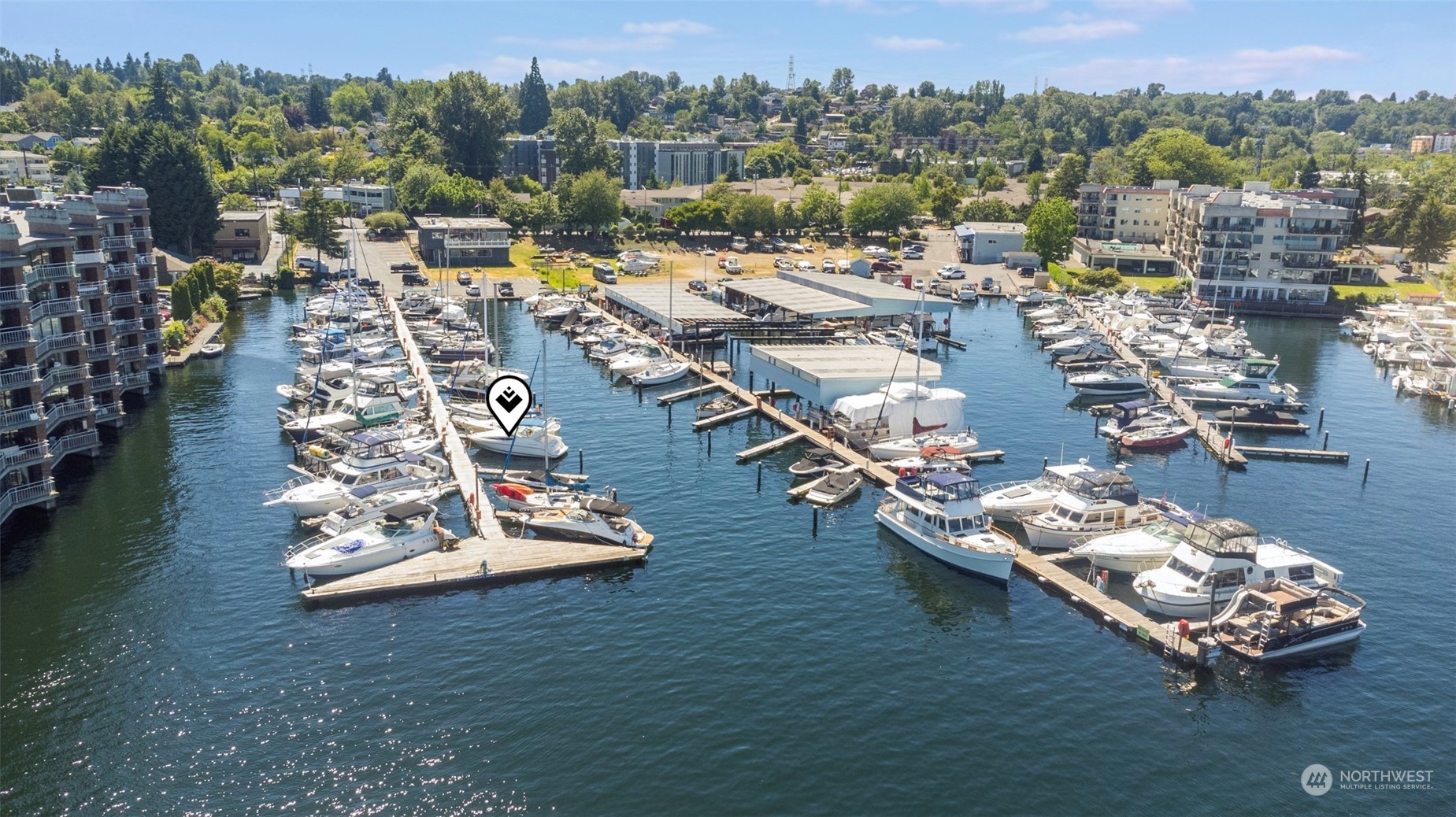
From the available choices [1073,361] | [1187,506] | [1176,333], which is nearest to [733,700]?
[1187,506]

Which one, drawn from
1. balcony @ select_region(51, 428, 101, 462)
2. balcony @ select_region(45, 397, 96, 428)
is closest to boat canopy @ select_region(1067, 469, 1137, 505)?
balcony @ select_region(45, 397, 96, 428)

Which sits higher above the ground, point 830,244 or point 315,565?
point 830,244

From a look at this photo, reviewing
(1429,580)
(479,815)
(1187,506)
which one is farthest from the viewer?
(1187,506)

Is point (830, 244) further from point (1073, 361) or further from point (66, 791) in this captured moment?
point (66, 791)

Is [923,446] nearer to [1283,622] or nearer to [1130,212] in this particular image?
[1283,622]

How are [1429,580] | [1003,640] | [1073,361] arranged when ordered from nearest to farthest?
1. [1003,640]
2. [1429,580]
3. [1073,361]

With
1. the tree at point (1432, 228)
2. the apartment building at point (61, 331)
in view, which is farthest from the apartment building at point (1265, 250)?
the apartment building at point (61, 331)

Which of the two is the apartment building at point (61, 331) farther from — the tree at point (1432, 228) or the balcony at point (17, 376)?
the tree at point (1432, 228)

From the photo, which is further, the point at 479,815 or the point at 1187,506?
the point at 1187,506
